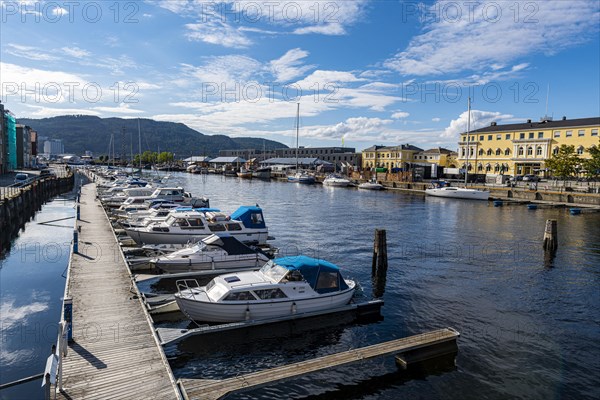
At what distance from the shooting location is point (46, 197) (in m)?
71.7

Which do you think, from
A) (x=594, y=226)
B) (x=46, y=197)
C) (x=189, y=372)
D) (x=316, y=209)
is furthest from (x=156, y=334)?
(x=46, y=197)

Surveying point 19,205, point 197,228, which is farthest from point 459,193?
point 19,205

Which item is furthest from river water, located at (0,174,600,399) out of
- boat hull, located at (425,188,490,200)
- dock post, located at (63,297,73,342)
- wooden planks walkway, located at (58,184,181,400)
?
boat hull, located at (425,188,490,200)

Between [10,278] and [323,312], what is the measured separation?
21.5 m

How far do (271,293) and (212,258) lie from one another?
336 inches

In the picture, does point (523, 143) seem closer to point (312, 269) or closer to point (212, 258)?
point (212, 258)

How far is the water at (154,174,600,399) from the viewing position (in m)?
16.1

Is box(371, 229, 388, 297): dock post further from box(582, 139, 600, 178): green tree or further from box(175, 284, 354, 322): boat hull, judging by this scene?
box(582, 139, 600, 178): green tree

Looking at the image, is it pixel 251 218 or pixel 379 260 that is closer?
pixel 379 260

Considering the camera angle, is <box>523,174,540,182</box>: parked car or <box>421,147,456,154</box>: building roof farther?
<box>421,147,456,154</box>: building roof

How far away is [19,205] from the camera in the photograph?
5034cm

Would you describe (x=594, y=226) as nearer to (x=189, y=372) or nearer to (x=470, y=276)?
(x=470, y=276)

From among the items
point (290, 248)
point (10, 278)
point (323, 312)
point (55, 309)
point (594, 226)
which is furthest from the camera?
point (594, 226)

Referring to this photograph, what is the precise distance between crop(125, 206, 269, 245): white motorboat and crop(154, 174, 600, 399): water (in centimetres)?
525
